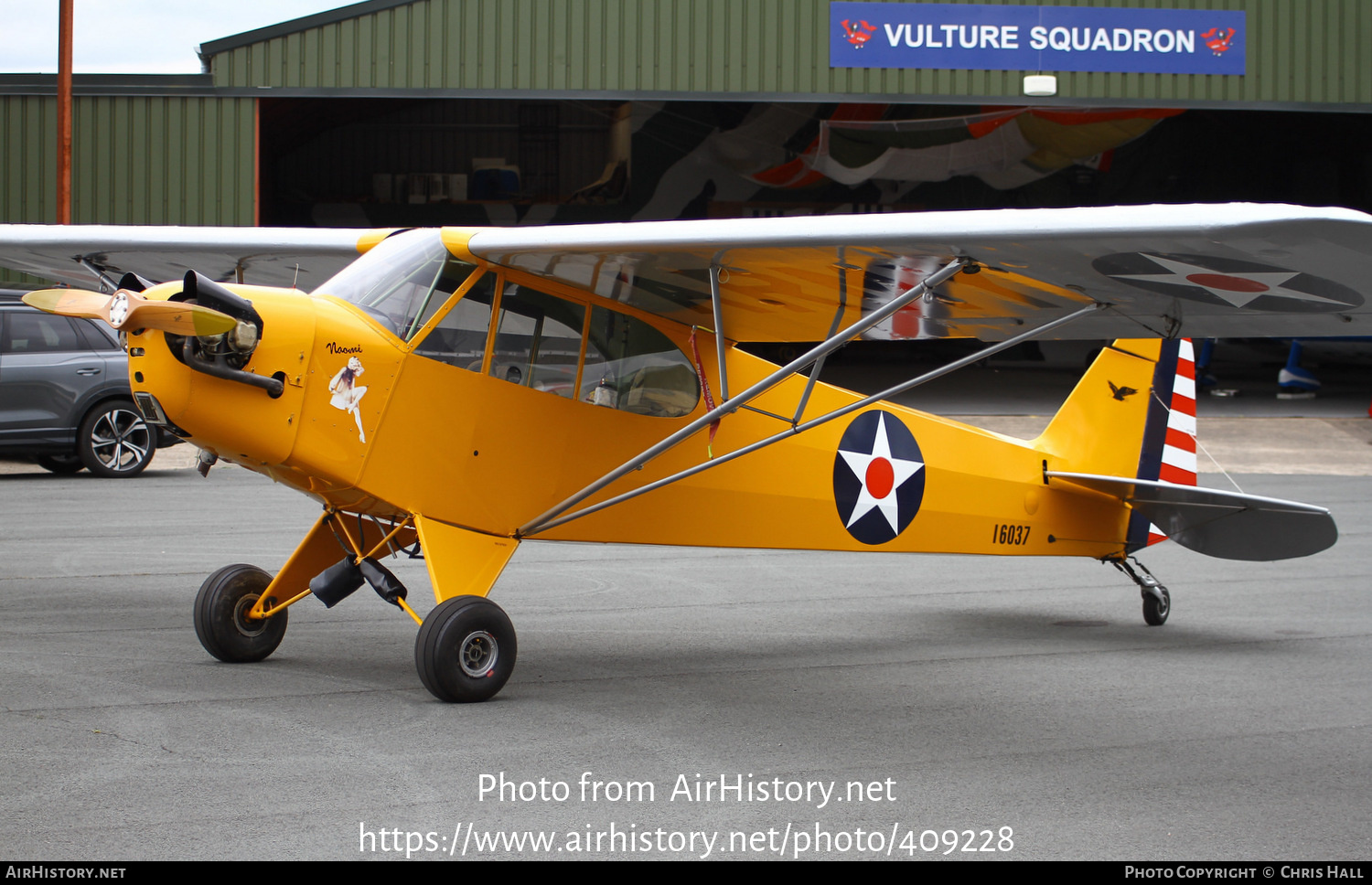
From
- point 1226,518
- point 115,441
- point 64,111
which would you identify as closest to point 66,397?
point 115,441

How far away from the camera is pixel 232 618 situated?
643 cm

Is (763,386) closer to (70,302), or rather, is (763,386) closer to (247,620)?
(247,620)

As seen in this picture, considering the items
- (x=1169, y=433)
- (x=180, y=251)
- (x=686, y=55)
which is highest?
(x=686, y=55)

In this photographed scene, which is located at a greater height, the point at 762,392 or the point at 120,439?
the point at 762,392

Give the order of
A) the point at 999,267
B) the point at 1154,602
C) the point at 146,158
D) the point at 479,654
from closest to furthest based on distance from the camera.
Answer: the point at 999,267
the point at 479,654
the point at 1154,602
the point at 146,158

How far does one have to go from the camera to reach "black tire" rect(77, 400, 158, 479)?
1389 centimetres

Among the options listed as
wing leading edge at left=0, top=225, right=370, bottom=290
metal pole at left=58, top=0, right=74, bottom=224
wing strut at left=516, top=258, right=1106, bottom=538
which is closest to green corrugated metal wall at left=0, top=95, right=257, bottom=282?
metal pole at left=58, top=0, right=74, bottom=224

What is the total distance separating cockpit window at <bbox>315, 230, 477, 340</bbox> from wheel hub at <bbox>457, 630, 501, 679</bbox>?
1.46 meters

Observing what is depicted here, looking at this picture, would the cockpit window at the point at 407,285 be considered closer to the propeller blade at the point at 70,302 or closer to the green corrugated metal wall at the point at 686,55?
the propeller blade at the point at 70,302

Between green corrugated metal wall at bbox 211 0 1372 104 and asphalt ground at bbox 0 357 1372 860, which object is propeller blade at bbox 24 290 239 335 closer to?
asphalt ground at bbox 0 357 1372 860

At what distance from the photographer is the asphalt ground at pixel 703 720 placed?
421 centimetres

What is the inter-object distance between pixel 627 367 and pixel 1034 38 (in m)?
17.3

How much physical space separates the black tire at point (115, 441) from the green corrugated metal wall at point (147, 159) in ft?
21.9

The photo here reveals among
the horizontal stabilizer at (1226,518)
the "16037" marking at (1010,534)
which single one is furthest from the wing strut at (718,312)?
the horizontal stabilizer at (1226,518)
